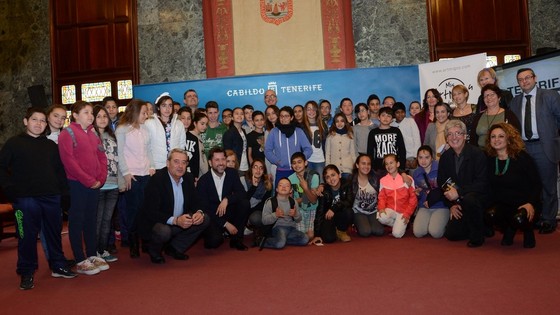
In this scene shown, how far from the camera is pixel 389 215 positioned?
527 cm

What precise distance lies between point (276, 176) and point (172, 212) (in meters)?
1.59

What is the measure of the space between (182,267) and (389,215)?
2.29m

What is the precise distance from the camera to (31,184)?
3.66 metres

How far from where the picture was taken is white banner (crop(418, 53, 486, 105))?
7285 millimetres

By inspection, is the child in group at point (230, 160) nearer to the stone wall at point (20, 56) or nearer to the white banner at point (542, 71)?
the white banner at point (542, 71)

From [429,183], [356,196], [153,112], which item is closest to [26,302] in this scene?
[153,112]

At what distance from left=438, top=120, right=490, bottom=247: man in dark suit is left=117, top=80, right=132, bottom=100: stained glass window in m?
7.25

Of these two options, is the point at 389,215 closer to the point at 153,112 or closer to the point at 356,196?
the point at 356,196

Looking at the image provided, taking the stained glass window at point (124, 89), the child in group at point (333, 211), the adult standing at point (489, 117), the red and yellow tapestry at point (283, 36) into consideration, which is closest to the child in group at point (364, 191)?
the child in group at point (333, 211)

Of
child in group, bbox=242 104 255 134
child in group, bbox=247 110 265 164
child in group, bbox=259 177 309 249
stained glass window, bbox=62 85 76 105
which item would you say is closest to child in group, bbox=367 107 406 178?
child in group, bbox=259 177 309 249

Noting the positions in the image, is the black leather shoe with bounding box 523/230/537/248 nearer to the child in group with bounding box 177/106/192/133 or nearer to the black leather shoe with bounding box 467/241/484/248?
the black leather shoe with bounding box 467/241/484/248

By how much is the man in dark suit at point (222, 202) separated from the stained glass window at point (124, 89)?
5810 millimetres

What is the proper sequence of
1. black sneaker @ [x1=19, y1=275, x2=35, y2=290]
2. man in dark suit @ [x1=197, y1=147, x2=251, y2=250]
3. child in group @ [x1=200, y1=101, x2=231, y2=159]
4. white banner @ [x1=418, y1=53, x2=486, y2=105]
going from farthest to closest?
white banner @ [x1=418, y1=53, x2=486, y2=105]
child in group @ [x1=200, y1=101, x2=231, y2=159]
man in dark suit @ [x1=197, y1=147, x2=251, y2=250]
black sneaker @ [x1=19, y1=275, x2=35, y2=290]

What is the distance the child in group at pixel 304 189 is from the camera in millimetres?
5164
